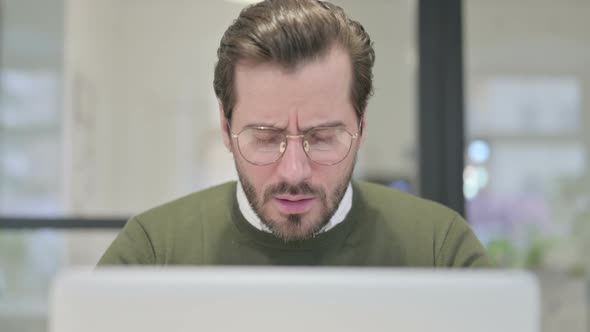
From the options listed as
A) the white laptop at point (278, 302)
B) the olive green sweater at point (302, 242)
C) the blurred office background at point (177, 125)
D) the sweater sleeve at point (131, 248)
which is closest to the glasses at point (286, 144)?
the olive green sweater at point (302, 242)

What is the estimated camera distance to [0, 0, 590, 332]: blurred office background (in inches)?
112

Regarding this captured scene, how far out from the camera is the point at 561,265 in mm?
2766

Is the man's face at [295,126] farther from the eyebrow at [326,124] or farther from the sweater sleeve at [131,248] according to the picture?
the sweater sleeve at [131,248]

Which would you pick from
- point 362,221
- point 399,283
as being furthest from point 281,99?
point 399,283

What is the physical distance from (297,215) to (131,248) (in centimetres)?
28

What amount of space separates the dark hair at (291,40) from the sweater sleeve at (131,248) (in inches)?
9.6

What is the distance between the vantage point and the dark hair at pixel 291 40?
3.15ft

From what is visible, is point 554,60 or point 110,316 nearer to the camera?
point 110,316

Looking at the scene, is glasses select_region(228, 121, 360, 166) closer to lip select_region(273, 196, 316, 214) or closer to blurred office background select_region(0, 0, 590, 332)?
lip select_region(273, 196, 316, 214)

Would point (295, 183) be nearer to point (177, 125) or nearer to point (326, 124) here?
point (326, 124)

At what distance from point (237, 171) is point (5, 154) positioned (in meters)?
2.29

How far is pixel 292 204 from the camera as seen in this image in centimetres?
99

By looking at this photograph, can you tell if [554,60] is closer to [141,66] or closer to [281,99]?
[141,66]

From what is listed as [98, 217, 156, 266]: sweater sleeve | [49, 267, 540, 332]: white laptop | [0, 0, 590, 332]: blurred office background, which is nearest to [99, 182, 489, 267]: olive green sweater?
[98, 217, 156, 266]: sweater sleeve
